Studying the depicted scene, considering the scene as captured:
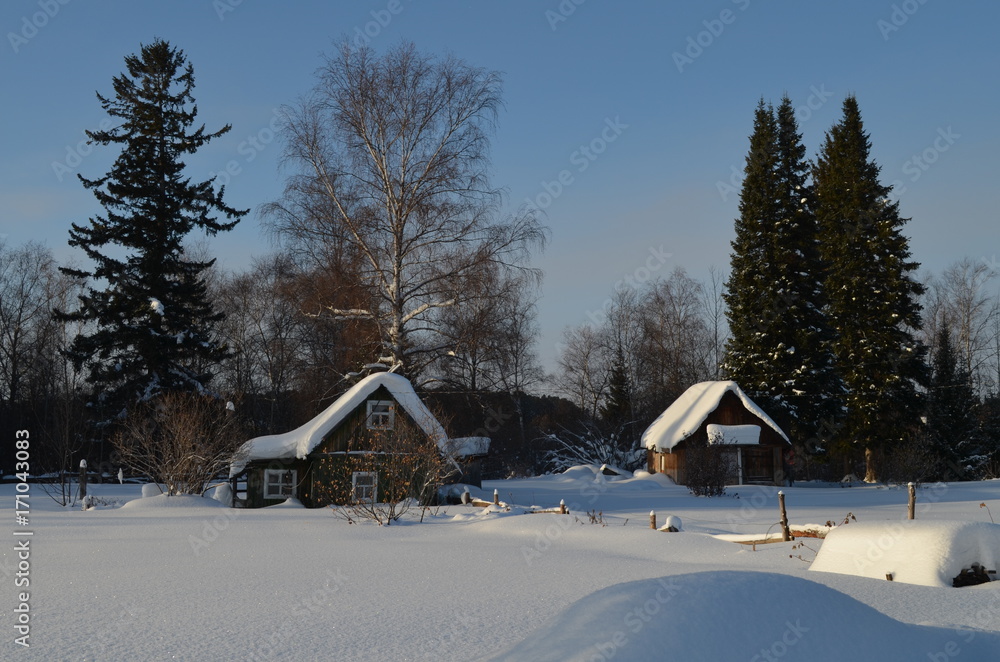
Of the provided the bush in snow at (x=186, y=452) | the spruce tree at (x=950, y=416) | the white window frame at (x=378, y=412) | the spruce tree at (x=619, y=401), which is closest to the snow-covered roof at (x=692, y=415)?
the spruce tree at (x=950, y=416)

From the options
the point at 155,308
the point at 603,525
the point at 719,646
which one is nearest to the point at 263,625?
the point at 719,646

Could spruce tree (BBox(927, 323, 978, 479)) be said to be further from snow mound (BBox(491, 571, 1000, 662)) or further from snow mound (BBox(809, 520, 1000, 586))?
snow mound (BBox(491, 571, 1000, 662))

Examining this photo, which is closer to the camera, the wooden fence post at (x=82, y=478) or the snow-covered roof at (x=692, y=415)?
the wooden fence post at (x=82, y=478)

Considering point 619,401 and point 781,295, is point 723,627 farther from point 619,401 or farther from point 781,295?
point 619,401

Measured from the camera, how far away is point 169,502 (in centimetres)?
2255

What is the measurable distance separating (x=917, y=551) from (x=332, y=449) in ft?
59.8

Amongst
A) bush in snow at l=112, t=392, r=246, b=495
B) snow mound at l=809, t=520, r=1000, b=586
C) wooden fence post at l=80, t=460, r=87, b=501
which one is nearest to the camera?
snow mound at l=809, t=520, r=1000, b=586

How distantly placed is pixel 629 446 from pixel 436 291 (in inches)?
941

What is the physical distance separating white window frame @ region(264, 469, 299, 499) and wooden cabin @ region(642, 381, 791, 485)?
15610mm

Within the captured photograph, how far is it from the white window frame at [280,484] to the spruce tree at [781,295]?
2153 centimetres

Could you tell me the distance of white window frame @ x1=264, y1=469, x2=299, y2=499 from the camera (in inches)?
1003

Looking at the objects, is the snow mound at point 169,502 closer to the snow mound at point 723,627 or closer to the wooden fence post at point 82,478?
the wooden fence post at point 82,478

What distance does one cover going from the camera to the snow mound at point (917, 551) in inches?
380

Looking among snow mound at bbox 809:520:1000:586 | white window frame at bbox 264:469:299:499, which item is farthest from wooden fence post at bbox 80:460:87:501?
snow mound at bbox 809:520:1000:586
